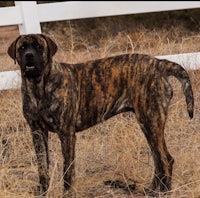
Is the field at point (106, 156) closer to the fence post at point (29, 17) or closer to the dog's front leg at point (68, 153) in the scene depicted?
the dog's front leg at point (68, 153)

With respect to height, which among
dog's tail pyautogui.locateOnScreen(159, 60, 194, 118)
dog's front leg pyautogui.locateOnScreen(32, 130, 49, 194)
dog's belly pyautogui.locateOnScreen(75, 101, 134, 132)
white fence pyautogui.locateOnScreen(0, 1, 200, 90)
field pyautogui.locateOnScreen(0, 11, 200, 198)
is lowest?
field pyautogui.locateOnScreen(0, 11, 200, 198)

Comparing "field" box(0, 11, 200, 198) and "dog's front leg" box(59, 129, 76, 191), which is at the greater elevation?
"dog's front leg" box(59, 129, 76, 191)

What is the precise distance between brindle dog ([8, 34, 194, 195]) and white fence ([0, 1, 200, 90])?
1.95 m

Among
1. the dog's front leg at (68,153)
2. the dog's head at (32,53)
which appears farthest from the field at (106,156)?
the dog's head at (32,53)

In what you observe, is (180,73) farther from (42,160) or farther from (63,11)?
(63,11)

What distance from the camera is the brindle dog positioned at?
4.98 metres

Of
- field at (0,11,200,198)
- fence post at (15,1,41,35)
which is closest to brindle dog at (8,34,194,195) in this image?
field at (0,11,200,198)

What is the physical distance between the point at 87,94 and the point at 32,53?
625 mm

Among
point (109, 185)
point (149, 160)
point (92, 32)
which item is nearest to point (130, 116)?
point (149, 160)

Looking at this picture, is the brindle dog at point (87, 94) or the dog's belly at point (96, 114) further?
the dog's belly at point (96, 114)

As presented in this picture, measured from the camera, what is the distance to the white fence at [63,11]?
709 centimetres

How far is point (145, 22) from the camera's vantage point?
16.2 meters

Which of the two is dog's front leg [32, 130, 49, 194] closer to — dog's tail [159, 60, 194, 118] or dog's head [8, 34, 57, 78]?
dog's head [8, 34, 57, 78]

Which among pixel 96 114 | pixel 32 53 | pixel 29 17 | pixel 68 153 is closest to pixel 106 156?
pixel 96 114
